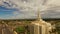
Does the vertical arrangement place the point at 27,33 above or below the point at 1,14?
below

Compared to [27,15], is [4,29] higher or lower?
lower

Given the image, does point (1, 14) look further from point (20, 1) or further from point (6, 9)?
point (20, 1)

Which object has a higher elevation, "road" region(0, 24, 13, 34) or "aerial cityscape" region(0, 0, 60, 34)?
"aerial cityscape" region(0, 0, 60, 34)

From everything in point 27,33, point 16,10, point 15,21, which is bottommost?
point 27,33

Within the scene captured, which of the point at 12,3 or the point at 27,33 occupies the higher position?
the point at 12,3

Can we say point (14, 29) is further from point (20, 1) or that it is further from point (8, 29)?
point (20, 1)

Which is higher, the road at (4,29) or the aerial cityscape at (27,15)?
the aerial cityscape at (27,15)

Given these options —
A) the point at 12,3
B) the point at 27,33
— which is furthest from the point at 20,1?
the point at 27,33

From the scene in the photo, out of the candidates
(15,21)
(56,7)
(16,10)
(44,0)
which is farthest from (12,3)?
(56,7)

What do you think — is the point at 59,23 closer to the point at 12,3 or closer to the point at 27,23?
the point at 27,23
